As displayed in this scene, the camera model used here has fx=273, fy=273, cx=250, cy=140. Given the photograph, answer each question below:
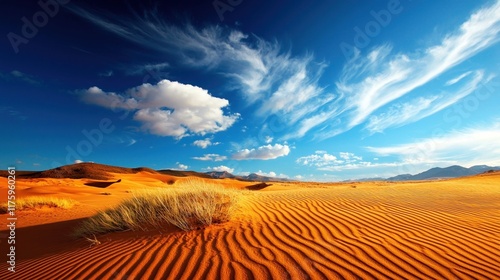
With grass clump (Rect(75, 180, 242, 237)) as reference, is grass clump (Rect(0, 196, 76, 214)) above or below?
above

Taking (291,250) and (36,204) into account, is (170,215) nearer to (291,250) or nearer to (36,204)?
(291,250)

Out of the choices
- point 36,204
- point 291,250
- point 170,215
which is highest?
point 36,204

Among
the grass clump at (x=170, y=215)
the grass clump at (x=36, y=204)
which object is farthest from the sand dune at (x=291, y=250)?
the grass clump at (x=36, y=204)

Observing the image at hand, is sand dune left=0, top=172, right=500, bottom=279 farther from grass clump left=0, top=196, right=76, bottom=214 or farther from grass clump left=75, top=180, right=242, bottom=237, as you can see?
grass clump left=0, top=196, right=76, bottom=214

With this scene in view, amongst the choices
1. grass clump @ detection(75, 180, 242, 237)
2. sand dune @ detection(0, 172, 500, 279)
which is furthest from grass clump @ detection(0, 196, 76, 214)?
grass clump @ detection(75, 180, 242, 237)

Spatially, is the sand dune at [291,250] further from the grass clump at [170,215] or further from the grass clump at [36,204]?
the grass clump at [36,204]

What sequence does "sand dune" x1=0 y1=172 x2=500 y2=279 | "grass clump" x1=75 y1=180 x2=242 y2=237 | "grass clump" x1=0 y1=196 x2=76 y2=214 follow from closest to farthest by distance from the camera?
"sand dune" x1=0 y1=172 x2=500 y2=279
"grass clump" x1=75 y1=180 x2=242 y2=237
"grass clump" x1=0 y1=196 x2=76 y2=214

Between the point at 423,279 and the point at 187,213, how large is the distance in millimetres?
4224

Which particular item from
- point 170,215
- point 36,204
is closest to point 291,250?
point 170,215

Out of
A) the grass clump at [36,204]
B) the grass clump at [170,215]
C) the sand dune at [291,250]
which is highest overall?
the grass clump at [36,204]

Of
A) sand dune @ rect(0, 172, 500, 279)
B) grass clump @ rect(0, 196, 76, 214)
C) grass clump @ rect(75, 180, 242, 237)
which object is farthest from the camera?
grass clump @ rect(0, 196, 76, 214)

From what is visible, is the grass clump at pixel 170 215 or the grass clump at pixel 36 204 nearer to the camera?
the grass clump at pixel 170 215

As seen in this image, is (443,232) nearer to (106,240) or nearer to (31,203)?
(106,240)

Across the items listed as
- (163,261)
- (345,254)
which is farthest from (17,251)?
(345,254)
